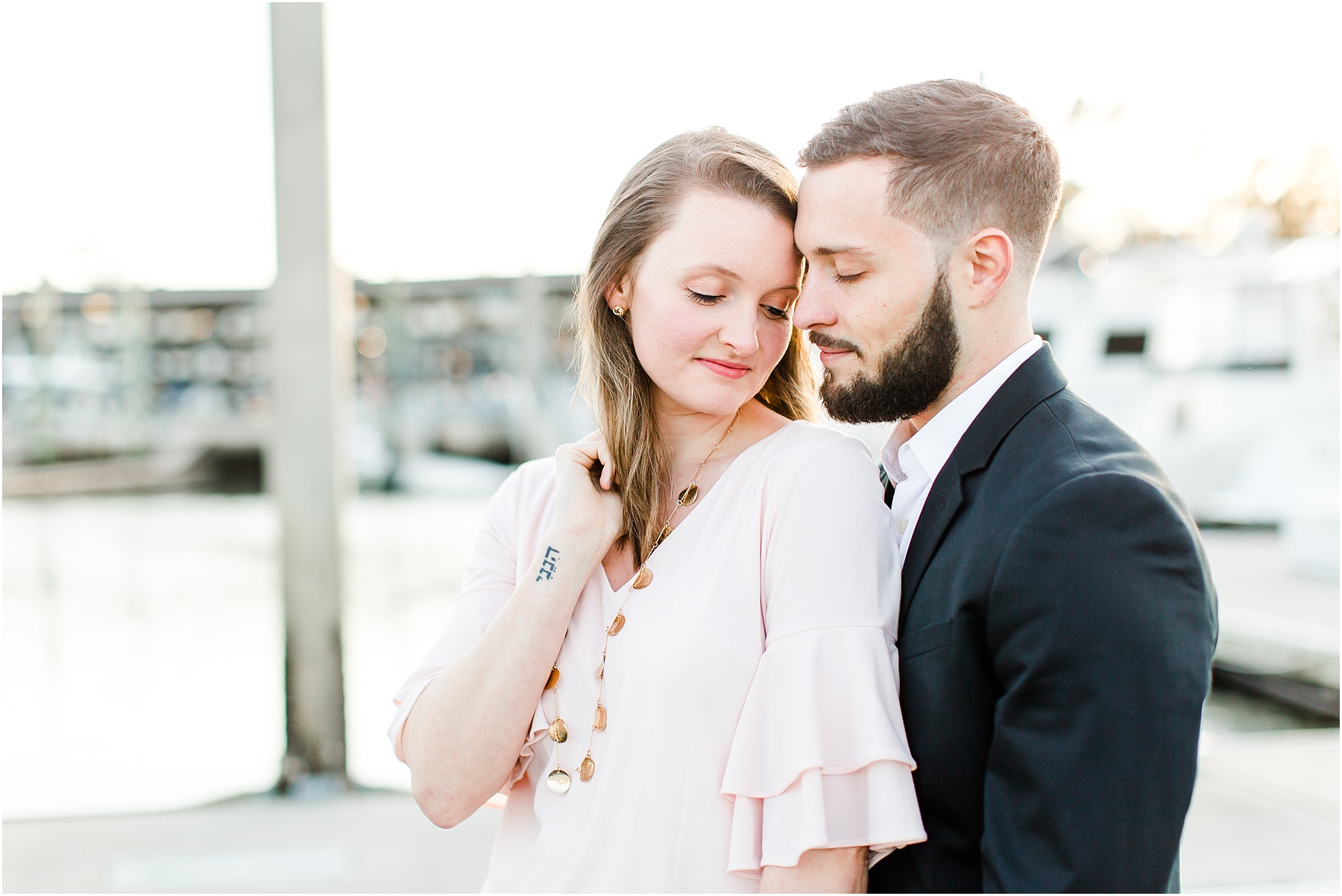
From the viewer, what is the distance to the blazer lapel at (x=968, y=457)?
1.48m

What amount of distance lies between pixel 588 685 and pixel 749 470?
1.46 feet

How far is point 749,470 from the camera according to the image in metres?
1.63

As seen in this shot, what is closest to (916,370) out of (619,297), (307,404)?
(619,297)

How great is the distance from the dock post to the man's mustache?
2775mm

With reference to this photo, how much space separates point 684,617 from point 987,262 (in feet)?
2.64

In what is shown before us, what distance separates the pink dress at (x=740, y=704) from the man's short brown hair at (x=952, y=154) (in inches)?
17.1

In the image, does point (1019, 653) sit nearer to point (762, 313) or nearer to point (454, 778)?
point (762, 313)

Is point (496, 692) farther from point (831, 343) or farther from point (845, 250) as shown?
point (845, 250)

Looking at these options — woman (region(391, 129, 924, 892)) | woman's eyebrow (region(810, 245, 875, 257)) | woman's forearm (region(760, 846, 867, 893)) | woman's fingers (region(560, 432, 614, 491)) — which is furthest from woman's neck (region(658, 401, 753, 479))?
woman's forearm (region(760, 846, 867, 893))

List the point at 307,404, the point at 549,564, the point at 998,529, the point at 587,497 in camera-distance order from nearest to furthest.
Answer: the point at 998,529 < the point at 549,564 < the point at 587,497 < the point at 307,404

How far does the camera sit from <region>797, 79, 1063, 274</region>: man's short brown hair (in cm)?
161

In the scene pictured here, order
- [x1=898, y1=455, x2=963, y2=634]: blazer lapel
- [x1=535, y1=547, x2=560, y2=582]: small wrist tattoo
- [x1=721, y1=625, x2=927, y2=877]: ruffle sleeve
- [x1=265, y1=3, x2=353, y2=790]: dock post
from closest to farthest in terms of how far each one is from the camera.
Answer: [x1=721, y1=625, x2=927, y2=877]: ruffle sleeve, [x1=898, y1=455, x2=963, y2=634]: blazer lapel, [x1=535, y1=547, x2=560, y2=582]: small wrist tattoo, [x1=265, y1=3, x2=353, y2=790]: dock post

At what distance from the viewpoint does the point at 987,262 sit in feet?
5.46

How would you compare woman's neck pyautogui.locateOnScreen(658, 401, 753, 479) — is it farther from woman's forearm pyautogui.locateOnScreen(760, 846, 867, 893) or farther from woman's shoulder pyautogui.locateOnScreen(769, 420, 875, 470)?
woman's forearm pyautogui.locateOnScreen(760, 846, 867, 893)
